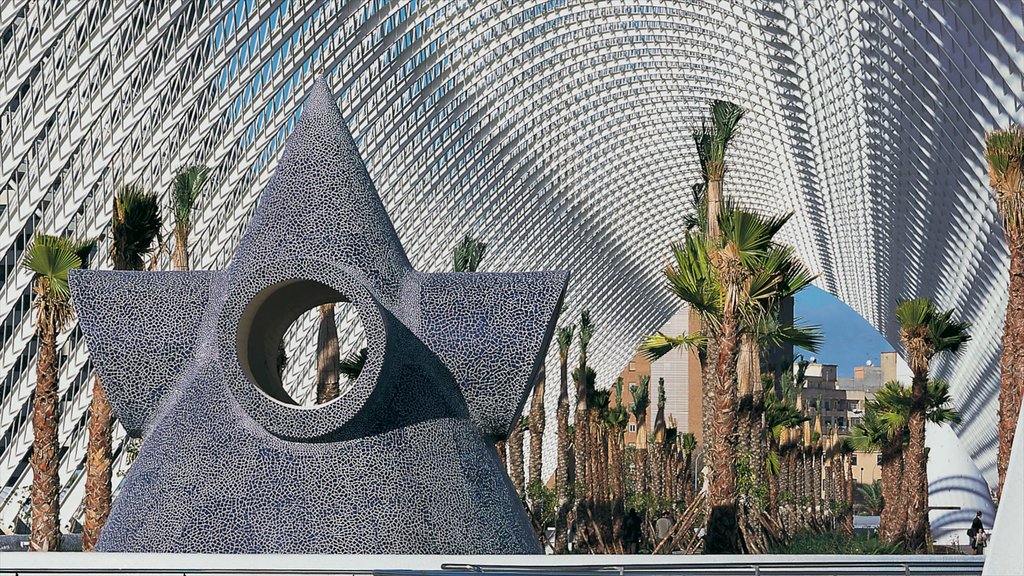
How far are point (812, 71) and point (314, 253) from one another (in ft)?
119

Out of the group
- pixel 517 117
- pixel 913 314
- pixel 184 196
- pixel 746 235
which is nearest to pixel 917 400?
pixel 913 314

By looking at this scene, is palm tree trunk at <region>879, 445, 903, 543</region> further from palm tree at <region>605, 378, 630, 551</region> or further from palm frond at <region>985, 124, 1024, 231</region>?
palm frond at <region>985, 124, 1024, 231</region>

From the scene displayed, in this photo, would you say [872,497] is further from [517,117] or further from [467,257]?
[467,257]

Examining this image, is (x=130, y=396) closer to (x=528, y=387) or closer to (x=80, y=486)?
(x=528, y=387)

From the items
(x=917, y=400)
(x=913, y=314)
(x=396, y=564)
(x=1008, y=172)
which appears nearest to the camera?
(x=396, y=564)

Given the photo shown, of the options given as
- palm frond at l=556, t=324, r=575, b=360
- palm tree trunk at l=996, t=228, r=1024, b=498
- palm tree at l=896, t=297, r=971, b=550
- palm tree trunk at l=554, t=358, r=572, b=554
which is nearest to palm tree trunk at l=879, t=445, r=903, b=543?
palm tree at l=896, t=297, r=971, b=550

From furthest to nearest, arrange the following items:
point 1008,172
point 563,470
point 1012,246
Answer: point 563,470
point 1008,172
point 1012,246

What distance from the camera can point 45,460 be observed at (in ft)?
72.9

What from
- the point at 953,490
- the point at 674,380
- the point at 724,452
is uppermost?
the point at 674,380

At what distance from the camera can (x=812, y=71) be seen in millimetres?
48969

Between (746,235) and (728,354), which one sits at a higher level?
(746,235)

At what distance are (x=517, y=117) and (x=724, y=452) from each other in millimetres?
42706

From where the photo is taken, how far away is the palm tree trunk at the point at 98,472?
21.8 meters

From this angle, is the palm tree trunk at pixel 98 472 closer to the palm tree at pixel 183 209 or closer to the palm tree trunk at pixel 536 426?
the palm tree at pixel 183 209
